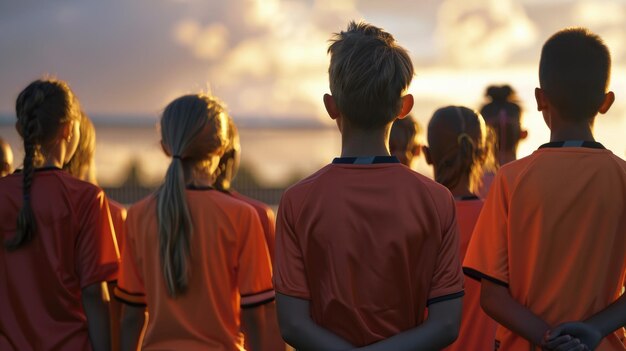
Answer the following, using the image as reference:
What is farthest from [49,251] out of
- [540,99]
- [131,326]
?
[540,99]

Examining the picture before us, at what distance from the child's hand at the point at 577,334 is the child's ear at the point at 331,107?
936 mm

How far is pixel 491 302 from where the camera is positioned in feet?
10.4

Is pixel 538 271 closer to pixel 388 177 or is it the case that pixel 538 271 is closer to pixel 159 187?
pixel 388 177

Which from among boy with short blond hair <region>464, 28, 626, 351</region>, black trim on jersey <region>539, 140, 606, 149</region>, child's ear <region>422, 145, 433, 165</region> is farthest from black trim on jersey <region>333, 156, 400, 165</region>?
child's ear <region>422, 145, 433, 165</region>

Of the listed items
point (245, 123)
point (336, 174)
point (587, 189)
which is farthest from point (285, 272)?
point (245, 123)

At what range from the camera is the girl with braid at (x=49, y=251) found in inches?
155

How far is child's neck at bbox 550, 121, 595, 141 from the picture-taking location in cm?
320

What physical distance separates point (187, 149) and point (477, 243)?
1.28 m

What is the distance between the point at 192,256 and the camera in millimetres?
3809

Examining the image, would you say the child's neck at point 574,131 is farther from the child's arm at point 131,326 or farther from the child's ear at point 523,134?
the child's ear at point 523,134

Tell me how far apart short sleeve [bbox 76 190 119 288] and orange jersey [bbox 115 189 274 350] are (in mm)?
94

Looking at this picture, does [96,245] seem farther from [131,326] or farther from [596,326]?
[596,326]

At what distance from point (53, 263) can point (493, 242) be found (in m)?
1.80

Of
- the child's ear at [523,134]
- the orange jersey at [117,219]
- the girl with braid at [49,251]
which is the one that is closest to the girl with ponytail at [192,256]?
the girl with braid at [49,251]
